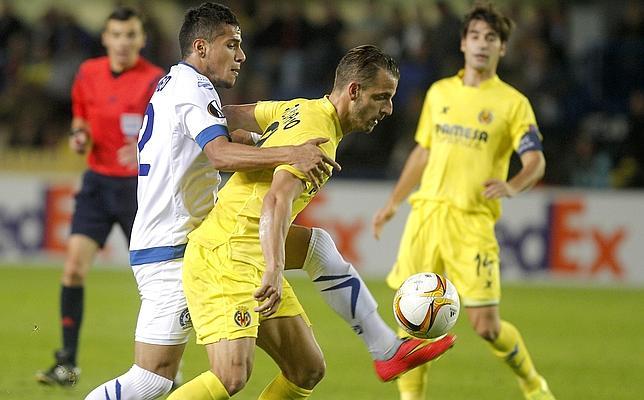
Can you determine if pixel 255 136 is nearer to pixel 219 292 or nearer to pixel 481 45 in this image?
pixel 219 292

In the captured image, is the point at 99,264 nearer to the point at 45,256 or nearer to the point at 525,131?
the point at 45,256

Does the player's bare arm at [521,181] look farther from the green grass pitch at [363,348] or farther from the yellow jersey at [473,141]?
the green grass pitch at [363,348]

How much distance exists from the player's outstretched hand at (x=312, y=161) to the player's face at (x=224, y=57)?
0.67 meters

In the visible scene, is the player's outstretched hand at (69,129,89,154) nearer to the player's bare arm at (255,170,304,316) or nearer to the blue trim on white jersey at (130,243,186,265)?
the blue trim on white jersey at (130,243,186,265)

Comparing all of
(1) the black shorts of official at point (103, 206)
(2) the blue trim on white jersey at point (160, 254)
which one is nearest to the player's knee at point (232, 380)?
(2) the blue trim on white jersey at point (160, 254)

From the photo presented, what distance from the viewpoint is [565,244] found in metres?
14.9

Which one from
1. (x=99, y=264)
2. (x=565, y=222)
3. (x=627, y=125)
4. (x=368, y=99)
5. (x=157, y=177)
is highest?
(x=368, y=99)

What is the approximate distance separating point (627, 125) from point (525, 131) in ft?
31.4

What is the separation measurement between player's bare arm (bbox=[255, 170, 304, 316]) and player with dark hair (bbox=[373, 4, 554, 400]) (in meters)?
2.41

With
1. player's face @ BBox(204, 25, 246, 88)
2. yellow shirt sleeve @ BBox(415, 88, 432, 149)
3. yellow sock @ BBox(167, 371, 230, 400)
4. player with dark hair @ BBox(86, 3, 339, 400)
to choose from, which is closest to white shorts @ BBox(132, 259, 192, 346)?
player with dark hair @ BBox(86, 3, 339, 400)

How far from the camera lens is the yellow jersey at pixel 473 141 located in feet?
24.6

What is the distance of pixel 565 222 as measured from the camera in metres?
14.9

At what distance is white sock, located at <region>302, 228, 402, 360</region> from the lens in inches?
231

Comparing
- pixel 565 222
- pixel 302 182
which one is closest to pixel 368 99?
pixel 302 182
